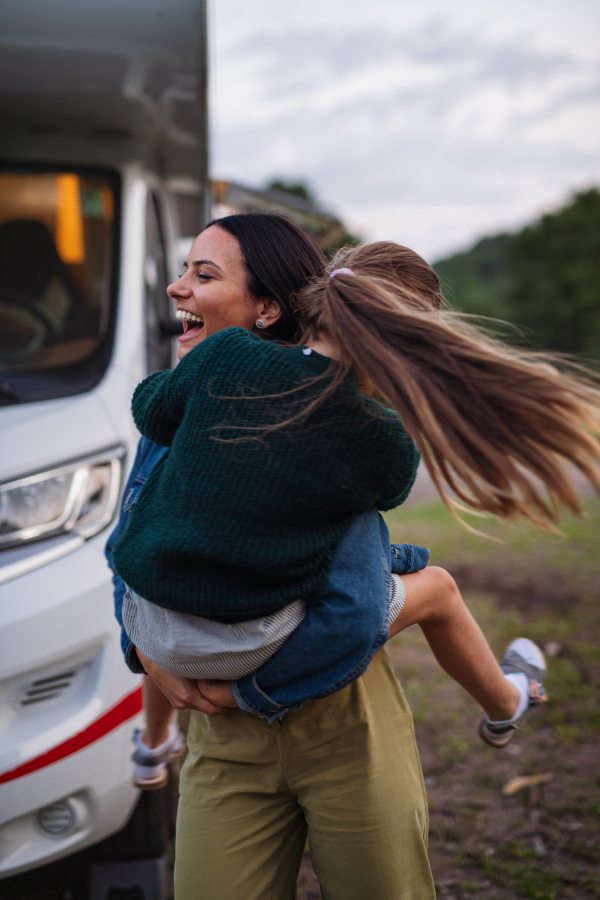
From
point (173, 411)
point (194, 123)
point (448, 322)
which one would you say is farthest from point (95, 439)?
point (194, 123)

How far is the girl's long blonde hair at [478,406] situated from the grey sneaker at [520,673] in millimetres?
760

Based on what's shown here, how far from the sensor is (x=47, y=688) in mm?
1890

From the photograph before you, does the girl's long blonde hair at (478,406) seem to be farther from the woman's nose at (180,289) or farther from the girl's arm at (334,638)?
the woman's nose at (180,289)

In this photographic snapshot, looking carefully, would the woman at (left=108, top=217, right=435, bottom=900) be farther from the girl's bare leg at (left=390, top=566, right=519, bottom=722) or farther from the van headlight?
the van headlight

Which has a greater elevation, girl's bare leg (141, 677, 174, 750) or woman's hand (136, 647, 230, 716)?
woman's hand (136, 647, 230, 716)

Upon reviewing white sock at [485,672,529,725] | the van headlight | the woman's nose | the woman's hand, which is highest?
the woman's nose

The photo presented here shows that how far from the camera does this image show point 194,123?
334cm

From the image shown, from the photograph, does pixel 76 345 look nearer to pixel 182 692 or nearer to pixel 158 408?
pixel 158 408

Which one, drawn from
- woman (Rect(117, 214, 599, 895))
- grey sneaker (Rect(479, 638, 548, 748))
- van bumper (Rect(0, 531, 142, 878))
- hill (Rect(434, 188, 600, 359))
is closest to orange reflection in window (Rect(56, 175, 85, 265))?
van bumper (Rect(0, 531, 142, 878))

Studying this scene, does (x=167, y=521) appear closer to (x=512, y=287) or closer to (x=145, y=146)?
(x=145, y=146)

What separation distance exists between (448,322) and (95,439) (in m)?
1.23

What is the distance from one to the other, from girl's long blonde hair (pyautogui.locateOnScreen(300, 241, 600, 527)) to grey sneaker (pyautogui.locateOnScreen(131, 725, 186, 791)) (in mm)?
1186

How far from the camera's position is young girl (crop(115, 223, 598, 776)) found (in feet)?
3.90

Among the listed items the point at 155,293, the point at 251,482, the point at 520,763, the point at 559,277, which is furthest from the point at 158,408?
the point at 559,277
